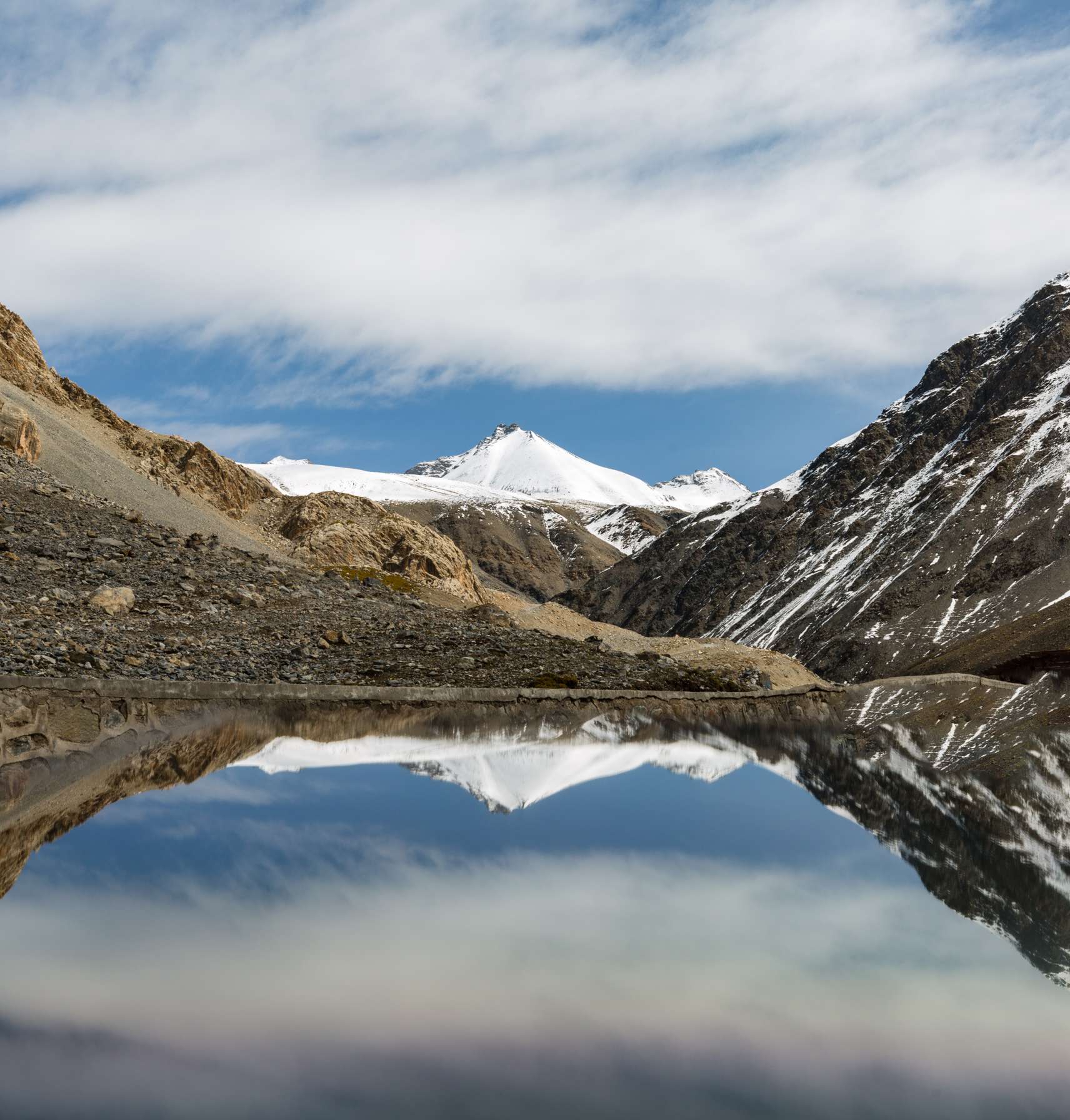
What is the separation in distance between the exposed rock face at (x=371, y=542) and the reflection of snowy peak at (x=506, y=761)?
40542mm

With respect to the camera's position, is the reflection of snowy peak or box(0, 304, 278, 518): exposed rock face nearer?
the reflection of snowy peak

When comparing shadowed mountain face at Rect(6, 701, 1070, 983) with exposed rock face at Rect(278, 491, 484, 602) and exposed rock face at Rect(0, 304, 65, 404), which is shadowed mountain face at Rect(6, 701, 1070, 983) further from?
exposed rock face at Rect(0, 304, 65, 404)

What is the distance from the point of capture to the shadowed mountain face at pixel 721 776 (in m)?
5.37

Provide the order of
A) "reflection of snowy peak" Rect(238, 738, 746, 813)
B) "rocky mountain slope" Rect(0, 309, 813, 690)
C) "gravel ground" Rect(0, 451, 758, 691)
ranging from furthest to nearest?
1. "rocky mountain slope" Rect(0, 309, 813, 690)
2. "gravel ground" Rect(0, 451, 758, 691)
3. "reflection of snowy peak" Rect(238, 738, 746, 813)

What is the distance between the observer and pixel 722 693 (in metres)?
21.0

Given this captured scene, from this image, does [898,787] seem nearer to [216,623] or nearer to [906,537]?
[216,623]

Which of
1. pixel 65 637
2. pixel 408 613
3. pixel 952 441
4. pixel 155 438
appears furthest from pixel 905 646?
pixel 65 637

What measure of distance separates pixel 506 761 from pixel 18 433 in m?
32.3

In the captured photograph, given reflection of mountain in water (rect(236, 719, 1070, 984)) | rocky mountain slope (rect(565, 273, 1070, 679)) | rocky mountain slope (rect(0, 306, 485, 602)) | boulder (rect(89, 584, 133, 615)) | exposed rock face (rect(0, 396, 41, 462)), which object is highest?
rocky mountain slope (rect(565, 273, 1070, 679))

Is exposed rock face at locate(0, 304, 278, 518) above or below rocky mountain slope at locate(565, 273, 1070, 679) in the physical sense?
below

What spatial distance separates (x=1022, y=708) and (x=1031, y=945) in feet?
25.9

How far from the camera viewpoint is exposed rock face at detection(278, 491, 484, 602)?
54.9m

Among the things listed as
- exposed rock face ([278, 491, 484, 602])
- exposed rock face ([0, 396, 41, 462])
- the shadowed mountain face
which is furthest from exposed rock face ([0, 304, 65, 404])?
the shadowed mountain face

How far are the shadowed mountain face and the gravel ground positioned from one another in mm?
6225
